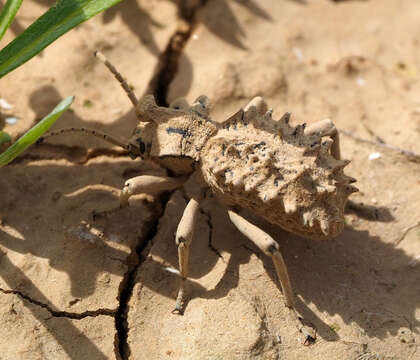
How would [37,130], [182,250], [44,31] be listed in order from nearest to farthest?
1. [37,130]
2. [182,250]
3. [44,31]

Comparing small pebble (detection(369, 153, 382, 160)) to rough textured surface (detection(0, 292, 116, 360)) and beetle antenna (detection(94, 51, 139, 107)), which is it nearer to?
beetle antenna (detection(94, 51, 139, 107))

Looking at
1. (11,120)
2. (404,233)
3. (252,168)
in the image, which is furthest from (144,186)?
(404,233)

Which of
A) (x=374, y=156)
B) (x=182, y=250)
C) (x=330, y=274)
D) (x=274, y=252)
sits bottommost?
(x=374, y=156)

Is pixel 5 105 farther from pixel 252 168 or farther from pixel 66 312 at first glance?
pixel 252 168

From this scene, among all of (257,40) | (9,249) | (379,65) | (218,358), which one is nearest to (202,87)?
(257,40)

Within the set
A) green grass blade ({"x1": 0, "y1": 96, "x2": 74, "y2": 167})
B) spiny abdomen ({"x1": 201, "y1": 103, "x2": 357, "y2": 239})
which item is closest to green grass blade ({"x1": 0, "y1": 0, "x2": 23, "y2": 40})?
green grass blade ({"x1": 0, "y1": 96, "x2": 74, "y2": 167})

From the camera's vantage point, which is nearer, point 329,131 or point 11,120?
point 329,131

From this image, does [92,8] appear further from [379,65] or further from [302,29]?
[379,65]
